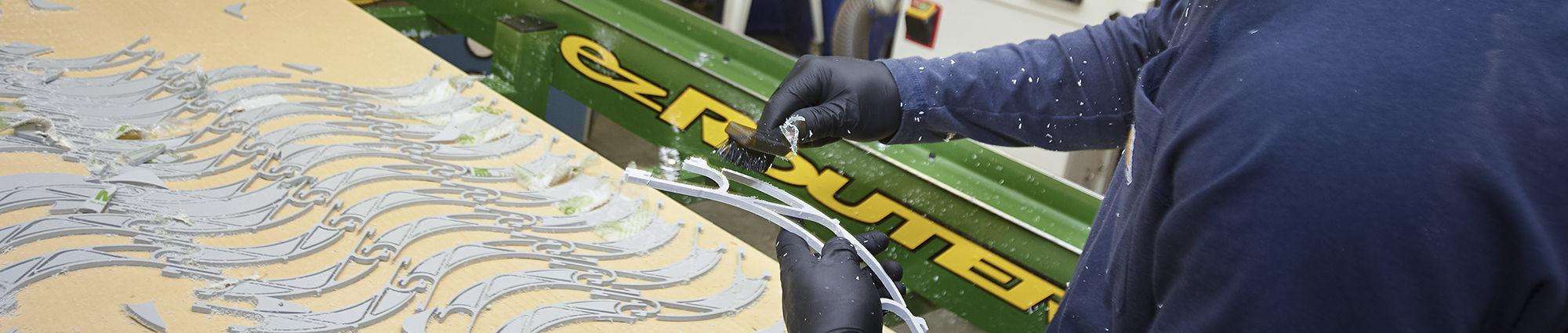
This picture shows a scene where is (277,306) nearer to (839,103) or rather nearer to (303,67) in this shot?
(839,103)

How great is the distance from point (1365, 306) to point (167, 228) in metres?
1.56

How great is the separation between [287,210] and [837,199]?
1098mm

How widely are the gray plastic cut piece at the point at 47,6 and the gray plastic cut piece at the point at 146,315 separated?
1454 millimetres

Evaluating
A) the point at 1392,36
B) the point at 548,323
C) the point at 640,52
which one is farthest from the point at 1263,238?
the point at 640,52

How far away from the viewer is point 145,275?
129 centimetres

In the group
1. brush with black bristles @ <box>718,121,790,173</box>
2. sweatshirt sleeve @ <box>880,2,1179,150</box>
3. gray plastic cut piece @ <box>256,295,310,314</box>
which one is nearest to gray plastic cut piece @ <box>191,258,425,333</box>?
gray plastic cut piece @ <box>256,295,310,314</box>

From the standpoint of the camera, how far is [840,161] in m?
2.05

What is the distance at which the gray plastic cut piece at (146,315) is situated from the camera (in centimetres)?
119

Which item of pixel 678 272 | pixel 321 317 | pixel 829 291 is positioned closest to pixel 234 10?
pixel 321 317

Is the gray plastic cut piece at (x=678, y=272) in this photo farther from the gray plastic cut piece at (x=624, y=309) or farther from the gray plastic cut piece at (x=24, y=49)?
the gray plastic cut piece at (x=24, y=49)

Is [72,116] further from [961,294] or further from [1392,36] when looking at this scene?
[1392,36]

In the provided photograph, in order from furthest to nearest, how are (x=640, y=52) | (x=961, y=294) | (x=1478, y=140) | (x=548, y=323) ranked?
1. (x=640, y=52)
2. (x=961, y=294)
3. (x=548, y=323)
4. (x=1478, y=140)

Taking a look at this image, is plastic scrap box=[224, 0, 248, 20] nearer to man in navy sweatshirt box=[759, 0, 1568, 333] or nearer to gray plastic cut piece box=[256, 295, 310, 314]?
gray plastic cut piece box=[256, 295, 310, 314]

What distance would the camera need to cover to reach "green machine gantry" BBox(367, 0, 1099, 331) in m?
1.87
